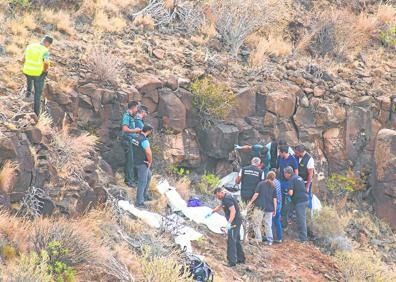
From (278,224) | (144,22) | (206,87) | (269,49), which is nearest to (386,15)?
(269,49)

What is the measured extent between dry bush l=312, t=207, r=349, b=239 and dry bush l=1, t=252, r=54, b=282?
21.6ft

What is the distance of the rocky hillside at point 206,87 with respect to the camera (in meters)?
11.4

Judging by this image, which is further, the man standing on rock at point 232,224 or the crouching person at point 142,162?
the crouching person at point 142,162

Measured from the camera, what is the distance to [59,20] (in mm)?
14266

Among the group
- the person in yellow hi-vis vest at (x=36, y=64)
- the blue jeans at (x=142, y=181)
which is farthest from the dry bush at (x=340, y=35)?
the person in yellow hi-vis vest at (x=36, y=64)

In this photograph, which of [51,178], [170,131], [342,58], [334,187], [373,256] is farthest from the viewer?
[342,58]

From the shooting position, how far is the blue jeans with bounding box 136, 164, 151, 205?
1047cm

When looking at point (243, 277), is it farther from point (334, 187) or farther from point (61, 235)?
point (334, 187)

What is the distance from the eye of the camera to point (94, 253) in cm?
737

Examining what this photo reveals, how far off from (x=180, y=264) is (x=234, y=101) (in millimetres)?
6289

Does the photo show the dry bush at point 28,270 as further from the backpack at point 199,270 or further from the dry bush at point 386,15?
the dry bush at point 386,15

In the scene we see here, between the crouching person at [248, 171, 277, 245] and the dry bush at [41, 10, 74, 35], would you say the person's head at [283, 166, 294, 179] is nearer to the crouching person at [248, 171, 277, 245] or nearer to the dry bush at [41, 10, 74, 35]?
the crouching person at [248, 171, 277, 245]

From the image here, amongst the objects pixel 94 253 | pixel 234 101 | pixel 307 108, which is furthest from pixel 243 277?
pixel 307 108

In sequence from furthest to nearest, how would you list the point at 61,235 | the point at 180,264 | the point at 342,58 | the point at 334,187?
1. the point at 342,58
2. the point at 334,187
3. the point at 180,264
4. the point at 61,235
